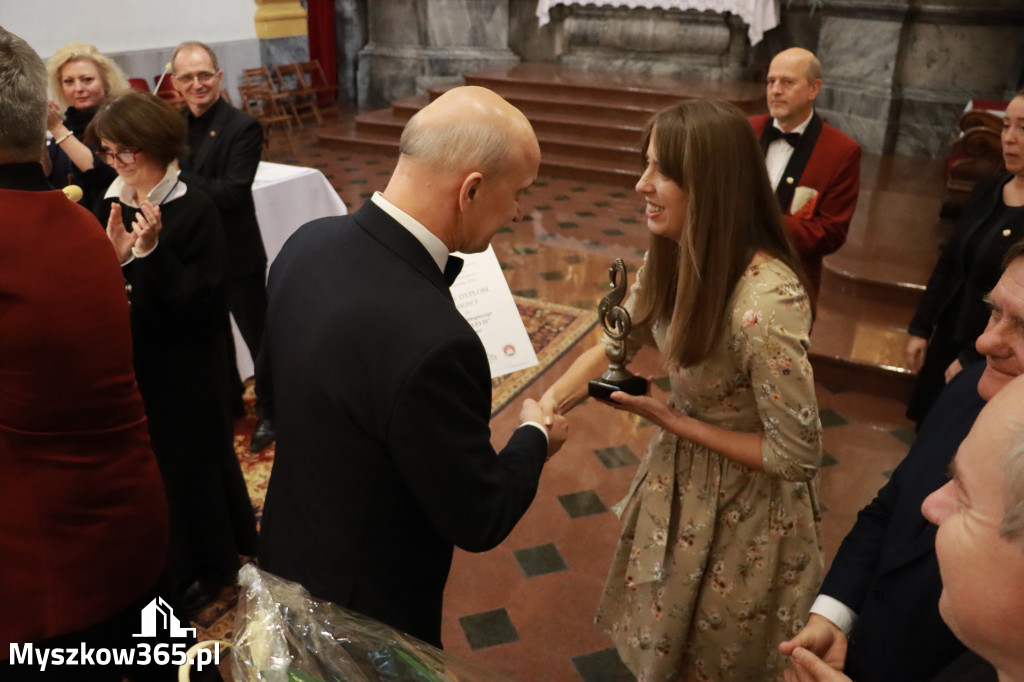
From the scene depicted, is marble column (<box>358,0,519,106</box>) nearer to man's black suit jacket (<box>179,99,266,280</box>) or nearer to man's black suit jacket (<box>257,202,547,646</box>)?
man's black suit jacket (<box>179,99,266,280</box>)

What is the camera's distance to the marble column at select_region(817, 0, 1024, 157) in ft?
28.0

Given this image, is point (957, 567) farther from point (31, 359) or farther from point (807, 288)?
point (31, 359)

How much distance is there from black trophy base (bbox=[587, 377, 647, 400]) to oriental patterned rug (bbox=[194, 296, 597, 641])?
5.60 ft

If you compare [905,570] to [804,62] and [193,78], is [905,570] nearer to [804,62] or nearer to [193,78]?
[804,62]

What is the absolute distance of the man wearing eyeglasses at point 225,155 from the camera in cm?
376

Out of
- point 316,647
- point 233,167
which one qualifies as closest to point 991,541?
point 316,647

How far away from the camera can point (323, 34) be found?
1187cm

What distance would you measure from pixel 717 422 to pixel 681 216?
20.0 inches

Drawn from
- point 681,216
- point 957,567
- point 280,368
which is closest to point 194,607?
point 280,368

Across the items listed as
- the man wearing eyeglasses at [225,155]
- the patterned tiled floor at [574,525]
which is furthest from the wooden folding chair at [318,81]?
the man wearing eyeglasses at [225,155]

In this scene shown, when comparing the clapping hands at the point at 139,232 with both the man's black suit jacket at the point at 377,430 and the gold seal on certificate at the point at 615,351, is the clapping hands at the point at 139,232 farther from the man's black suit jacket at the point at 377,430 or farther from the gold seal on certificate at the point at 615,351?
the gold seal on certificate at the point at 615,351

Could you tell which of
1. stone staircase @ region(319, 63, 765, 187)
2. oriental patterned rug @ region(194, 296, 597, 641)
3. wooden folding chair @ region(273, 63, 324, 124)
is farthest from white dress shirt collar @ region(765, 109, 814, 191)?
wooden folding chair @ region(273, 63, 324, 124)

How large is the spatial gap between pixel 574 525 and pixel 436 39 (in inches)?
375

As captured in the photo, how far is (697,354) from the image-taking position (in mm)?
1802
